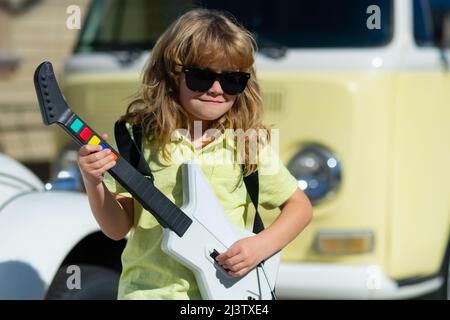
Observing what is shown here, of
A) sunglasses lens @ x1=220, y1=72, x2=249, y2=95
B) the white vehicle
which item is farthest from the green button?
the white vehicle

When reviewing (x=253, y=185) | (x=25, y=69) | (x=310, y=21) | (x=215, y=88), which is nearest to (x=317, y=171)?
(x=310, y=21)

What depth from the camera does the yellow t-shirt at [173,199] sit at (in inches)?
94.7

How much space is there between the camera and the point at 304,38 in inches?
176

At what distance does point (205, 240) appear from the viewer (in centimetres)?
237

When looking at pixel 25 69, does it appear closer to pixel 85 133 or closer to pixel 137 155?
pixel 137 155

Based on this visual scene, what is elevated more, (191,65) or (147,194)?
(191,65)

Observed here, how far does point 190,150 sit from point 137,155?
148 millimetres

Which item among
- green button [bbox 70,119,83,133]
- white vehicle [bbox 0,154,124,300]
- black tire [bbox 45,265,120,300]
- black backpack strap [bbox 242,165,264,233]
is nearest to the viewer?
green button [bbox 70,119,83,133]

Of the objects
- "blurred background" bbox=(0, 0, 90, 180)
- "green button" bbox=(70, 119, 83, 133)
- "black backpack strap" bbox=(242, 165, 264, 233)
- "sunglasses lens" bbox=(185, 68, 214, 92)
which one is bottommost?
"blurred background" bbox=(0, 0, 90, 180)

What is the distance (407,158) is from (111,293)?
167 cm

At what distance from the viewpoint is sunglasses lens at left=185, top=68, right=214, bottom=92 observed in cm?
240

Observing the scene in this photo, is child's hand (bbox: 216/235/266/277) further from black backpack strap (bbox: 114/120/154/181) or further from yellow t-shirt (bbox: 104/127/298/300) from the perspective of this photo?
black backpack strap (bbox: 114/120/154/181)

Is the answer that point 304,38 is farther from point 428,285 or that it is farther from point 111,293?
point 111,293
